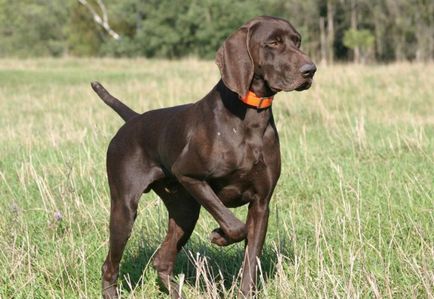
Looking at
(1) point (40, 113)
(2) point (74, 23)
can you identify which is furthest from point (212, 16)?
(1) point (40, 113)

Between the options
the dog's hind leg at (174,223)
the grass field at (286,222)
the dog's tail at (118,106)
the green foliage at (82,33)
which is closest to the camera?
the grass field at (286,222)

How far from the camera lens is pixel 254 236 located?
11.7 feet

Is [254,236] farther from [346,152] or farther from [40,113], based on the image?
[40,113]

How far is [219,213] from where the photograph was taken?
131 inches

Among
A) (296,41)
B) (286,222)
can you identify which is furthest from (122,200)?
(286,222)

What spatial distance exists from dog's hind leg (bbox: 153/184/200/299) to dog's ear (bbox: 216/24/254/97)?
2.95 feet

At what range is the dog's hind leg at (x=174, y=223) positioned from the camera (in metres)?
4.08

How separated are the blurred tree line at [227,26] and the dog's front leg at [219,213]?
39.3 metres

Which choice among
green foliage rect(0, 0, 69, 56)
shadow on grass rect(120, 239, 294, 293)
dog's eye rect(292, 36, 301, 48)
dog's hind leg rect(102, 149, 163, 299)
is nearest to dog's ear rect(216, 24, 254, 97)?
dog's eye rect(292, 36, 301, 48)

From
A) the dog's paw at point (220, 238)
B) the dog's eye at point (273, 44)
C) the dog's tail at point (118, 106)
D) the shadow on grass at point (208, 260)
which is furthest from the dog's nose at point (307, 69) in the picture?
the dog's tail at point (118, 106)

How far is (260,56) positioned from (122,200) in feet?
3.75

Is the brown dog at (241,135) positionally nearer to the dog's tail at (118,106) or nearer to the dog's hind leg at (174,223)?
the dog's hind leg at (174,223)

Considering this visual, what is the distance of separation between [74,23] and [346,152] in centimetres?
4780

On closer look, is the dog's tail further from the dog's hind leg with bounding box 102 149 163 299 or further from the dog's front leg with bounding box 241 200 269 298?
the dog's front leg with bounding box 241 200 269 298
